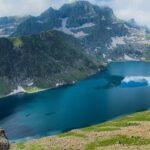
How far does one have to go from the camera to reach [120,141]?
62281mm

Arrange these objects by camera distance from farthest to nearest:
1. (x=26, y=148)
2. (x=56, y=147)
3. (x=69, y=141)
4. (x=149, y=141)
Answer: (x=26, y=148)
(x=69, y=141)
(x=56, y=147)
(x=149, y=141)

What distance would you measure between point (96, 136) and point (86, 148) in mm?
10009

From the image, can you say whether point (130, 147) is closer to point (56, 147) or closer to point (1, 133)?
point (56, 147)

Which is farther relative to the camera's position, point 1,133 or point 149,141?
point 149,141

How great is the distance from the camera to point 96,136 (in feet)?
232

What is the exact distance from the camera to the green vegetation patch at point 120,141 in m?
59.3

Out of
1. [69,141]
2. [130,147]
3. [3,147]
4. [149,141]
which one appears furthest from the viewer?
[69,141]

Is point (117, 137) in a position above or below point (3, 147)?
below

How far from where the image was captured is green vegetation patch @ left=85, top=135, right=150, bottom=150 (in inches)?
2336

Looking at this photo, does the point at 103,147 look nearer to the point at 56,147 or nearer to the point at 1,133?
the point at 56,147

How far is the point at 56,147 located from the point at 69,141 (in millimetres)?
4649

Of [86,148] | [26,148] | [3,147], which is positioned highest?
[3,147]

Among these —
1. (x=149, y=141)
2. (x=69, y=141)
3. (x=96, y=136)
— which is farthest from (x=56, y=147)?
(x=149, y=141)

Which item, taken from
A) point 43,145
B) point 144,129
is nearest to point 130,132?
point 144,129
